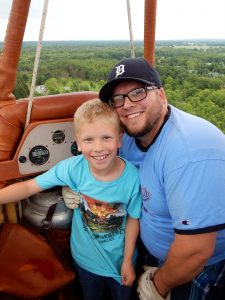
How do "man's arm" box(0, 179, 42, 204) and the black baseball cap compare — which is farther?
"man's arm" box(0, 179, 42, 204)

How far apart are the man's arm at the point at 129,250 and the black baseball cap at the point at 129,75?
592 millimetres

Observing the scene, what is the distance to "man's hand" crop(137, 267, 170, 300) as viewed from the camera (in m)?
1.51

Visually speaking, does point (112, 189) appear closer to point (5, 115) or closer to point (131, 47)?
point (5, 115)

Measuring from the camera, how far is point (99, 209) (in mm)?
1557

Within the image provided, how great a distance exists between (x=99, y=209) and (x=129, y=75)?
0.62m

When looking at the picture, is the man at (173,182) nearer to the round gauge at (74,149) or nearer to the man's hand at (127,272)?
the man's hand at (127,272)

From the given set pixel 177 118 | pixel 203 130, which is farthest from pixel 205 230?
pixel 177 118

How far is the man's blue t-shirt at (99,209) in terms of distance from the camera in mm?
1525

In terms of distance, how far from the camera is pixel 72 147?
1.73 m

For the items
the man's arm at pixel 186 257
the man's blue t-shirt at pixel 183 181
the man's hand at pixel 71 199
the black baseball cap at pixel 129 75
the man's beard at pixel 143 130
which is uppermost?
the black baseball cap at pixel 129 75

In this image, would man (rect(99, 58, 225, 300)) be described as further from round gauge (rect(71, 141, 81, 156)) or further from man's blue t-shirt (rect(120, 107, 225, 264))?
round gauge (rect(71, 141, 81, 156))

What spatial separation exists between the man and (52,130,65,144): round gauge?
0.30m

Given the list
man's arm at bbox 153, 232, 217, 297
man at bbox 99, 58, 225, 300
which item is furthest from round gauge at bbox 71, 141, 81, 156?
man's arm at bbox 153, 232, 217, 297

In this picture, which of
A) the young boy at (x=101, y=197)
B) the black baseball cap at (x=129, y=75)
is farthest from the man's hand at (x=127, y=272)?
the black baseball cap at (x=129, y=75)
